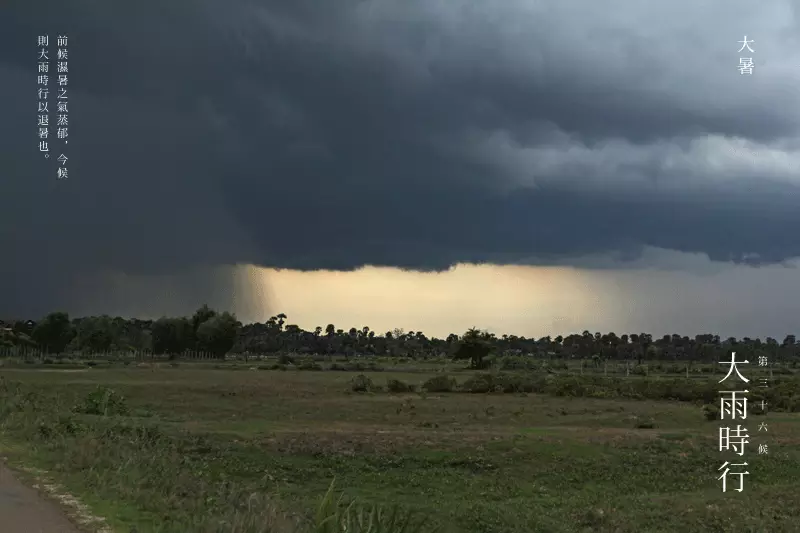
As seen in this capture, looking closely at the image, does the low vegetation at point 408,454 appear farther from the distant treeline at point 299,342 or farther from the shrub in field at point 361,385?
the distant treeline at point 299,342

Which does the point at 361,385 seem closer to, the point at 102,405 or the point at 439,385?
the point at 439,385

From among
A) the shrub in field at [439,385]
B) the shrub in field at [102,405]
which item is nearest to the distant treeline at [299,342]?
the shrub in field at [439,385]

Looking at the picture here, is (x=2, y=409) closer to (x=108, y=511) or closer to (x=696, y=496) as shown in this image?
(x=108, y=511)

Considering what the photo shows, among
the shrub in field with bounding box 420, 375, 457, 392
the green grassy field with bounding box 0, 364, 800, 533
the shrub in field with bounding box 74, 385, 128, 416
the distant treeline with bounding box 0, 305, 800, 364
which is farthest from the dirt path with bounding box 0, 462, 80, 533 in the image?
the distant treeline with bounding box 0, 305, 800, 364

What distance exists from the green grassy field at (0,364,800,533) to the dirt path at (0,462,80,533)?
553mm

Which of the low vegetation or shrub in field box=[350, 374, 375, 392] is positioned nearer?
the low vegetation

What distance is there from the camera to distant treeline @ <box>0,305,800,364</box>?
114 meters

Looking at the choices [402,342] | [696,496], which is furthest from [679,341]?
[696,496]

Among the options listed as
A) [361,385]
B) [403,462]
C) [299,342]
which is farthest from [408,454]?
[299,342]

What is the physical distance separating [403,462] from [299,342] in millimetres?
144675

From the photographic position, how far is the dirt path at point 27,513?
8.09 metres

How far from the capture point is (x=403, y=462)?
26188 mm

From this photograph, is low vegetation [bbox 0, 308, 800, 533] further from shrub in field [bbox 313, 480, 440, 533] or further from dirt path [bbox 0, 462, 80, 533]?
dirt path [bbox 0, 462, 80, 533]

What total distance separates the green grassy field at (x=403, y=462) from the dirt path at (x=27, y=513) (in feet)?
1.81
